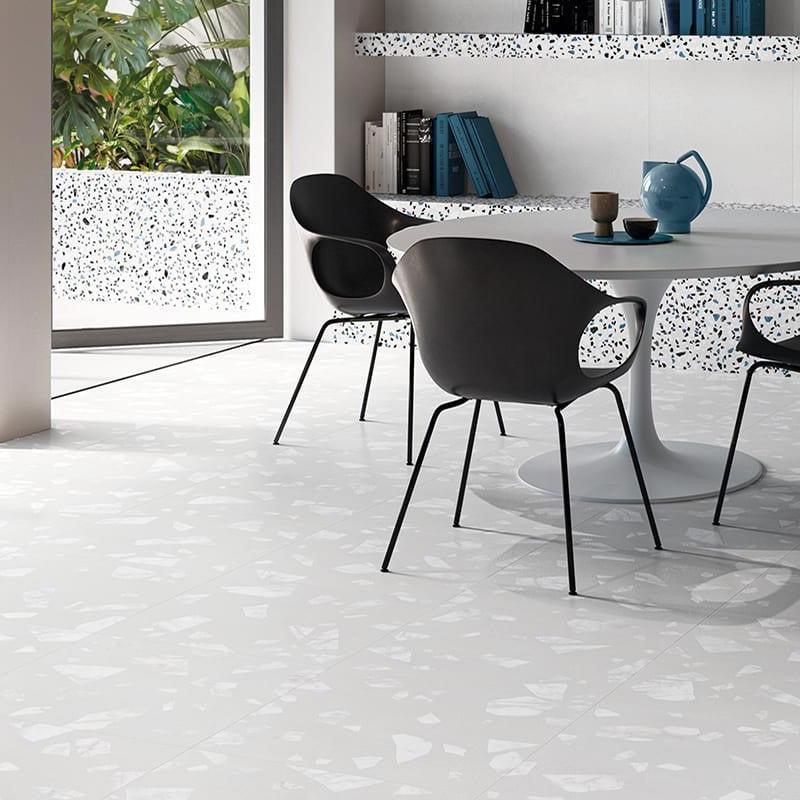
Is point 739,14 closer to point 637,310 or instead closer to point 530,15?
point 530,15

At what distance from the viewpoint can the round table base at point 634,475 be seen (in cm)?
386

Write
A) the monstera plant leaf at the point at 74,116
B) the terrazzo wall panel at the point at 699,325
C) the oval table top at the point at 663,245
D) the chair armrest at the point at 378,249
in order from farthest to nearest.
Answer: the monstera plant leaf at the point at 74,116 → the terrazzo wall panel at the point at 699,325 → the chair armrest at the point at 378,249 → the oval table top at the point at 663,245

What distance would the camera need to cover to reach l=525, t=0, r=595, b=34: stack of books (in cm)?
586

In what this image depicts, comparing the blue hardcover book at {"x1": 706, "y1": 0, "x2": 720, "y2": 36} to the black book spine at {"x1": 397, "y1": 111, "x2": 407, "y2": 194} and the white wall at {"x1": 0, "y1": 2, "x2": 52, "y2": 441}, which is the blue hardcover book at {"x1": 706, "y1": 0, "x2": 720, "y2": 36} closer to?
the black book spine at {"x1": 397, "y1": 111, "x2": 407, "y2": 194}

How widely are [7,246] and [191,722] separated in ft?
7.59

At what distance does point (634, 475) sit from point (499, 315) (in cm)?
97

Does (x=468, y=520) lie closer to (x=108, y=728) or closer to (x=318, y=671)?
(x=318, y=671)

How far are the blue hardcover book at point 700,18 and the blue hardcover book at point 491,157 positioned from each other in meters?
0.97

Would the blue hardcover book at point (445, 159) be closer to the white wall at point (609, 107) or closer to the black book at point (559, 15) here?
the white wall at point (609, 107)

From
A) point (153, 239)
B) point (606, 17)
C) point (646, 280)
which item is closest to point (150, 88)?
point (153, 239)

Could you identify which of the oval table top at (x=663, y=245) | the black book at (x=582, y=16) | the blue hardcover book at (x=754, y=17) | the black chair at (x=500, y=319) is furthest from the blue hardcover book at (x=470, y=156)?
the black chair at (x=500, y=319)

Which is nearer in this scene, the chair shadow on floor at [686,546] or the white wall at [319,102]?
the chair shadow on floor at [686,546]

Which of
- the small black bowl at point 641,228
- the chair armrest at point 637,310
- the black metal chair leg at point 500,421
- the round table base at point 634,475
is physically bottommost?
the round table base at point 634,475

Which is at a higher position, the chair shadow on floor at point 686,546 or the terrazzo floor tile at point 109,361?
the terrazzo floor tile at point 109,361
